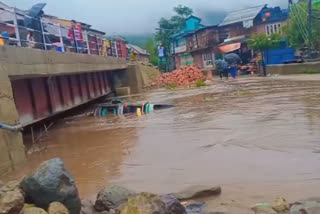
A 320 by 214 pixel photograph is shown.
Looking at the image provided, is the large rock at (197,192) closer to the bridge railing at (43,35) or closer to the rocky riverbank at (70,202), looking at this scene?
the rocky riverbank at (70,202)

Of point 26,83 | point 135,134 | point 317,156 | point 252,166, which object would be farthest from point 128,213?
point 26,83

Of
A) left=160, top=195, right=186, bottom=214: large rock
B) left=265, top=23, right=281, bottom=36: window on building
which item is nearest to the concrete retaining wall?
left=265, top=23, right=281, bottom=36: window on building

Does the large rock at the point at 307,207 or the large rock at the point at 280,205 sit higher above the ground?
the large rock at the point at 307,207

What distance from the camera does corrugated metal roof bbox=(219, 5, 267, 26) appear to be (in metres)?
53.0

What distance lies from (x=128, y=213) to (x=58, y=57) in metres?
9.53

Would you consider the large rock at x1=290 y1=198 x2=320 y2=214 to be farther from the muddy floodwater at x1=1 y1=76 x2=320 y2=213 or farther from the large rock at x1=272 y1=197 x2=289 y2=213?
the muddy floodwater at x1=1 y1=76 x2=320 y2=213

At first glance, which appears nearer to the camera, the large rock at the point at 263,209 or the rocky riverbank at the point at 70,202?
the rocky riverbank at the point at 70,202

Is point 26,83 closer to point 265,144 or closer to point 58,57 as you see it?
point 58,57

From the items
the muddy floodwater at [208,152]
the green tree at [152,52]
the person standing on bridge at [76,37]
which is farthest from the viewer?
the green tree at [152,52]

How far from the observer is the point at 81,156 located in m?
8.91

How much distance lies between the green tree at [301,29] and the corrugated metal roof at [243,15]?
46.6ft

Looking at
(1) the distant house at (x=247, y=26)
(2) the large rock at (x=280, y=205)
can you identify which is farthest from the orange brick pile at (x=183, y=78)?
(2) the large rock at (x=280, y=205)

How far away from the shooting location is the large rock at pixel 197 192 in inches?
203

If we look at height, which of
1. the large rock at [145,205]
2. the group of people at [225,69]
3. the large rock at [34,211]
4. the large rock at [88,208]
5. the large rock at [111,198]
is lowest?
the large rock at [88,208]
